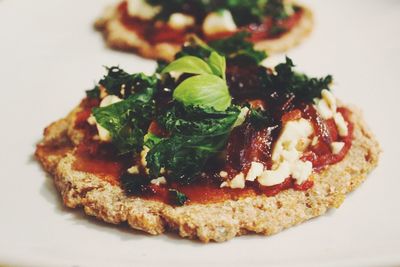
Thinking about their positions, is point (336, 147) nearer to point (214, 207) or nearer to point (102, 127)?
point (214, 207)

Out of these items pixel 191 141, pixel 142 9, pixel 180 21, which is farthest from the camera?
pixel 142 9

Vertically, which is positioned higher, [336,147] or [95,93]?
[336,147]

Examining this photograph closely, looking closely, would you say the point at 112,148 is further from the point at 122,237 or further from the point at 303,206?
the point at 303,206

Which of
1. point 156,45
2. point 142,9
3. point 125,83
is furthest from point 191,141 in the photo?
point 142,9

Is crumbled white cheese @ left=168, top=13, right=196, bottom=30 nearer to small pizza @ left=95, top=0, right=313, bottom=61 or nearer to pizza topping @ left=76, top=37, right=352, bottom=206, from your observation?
small pizza @ left=95, top=0, right=313, bottom=61

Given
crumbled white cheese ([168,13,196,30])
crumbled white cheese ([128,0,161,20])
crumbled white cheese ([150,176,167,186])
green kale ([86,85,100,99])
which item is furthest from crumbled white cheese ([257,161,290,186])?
crumbled white cheese ([128,0,161,20])

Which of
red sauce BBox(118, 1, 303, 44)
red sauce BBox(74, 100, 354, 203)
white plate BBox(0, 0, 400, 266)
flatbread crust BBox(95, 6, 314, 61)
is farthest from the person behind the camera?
red sauce BBox(118, 1, 303, 44)
